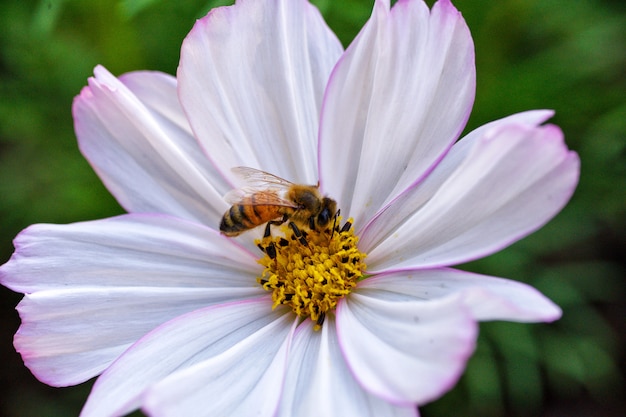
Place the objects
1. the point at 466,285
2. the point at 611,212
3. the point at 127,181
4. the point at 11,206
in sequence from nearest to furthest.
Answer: the point at 466,285
the point at 127,181
the point at 611,212
the point at 11,206

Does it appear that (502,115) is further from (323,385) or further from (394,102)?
(323,385)

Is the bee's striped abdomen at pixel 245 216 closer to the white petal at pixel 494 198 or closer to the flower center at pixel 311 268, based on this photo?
the flower center at pixel 311 268

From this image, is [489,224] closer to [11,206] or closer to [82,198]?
[82,198]

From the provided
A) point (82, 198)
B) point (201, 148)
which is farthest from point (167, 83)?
point (82, 198)

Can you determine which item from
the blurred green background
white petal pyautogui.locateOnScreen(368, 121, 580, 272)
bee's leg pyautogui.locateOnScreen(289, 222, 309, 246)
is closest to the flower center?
bee's leg pyautogui.locateOnScreen(289, 222, 309, 246)

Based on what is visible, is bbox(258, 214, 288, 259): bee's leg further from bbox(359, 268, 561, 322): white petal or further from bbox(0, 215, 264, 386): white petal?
bbox(359, 268, 561, 322): white petal

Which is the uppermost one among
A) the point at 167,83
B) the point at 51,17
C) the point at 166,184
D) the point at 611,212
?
the point at 51,17

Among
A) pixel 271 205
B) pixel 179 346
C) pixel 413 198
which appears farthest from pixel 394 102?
pixel 179 346
